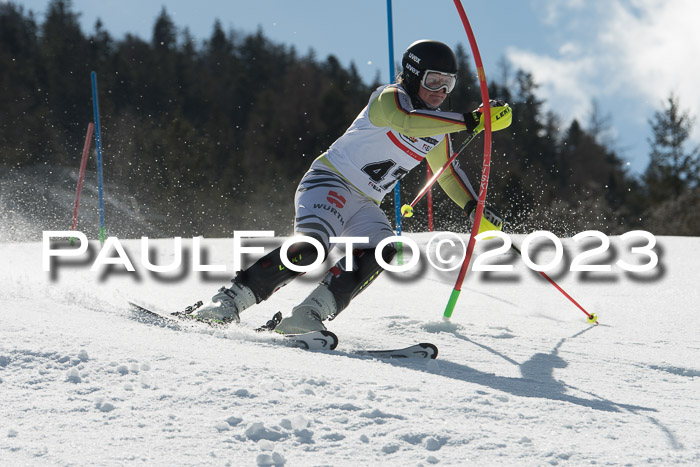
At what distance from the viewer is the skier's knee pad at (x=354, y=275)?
113 inches

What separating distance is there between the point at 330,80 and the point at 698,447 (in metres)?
42.8

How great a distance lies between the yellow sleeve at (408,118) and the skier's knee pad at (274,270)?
2.04 ft

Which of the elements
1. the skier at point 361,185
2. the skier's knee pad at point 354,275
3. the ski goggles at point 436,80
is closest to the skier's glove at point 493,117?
the skier at point 361,185

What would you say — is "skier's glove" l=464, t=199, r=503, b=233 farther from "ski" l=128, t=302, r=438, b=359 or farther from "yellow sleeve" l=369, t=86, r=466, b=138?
"ski" l=128, t=302, r=438, b=359

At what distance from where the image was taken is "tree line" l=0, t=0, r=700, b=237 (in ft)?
112

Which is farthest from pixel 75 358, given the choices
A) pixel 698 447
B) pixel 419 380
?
pixel 698 447

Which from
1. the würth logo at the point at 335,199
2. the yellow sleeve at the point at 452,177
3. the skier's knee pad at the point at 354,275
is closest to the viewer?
the skier's knee pad at the point at 354,275

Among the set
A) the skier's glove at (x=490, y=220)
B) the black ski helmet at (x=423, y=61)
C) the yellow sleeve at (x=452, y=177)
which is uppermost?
the black ski helmet at (x=423, y=61)

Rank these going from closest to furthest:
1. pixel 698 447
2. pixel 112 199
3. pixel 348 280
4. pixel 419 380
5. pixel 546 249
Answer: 1. pixel 698 447
2. pixel 419 380
3. pixel 348 280
4. pixel 546 249
5. pixel 112 199

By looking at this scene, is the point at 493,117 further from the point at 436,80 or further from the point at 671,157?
the point at 671,157

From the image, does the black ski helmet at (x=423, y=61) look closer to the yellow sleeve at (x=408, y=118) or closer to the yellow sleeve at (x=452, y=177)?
the yellow sleeve at (x=408, y=118)

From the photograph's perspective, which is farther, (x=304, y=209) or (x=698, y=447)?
(x=304, y=209)

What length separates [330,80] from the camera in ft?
141

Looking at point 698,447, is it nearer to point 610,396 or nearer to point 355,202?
point 610,396
